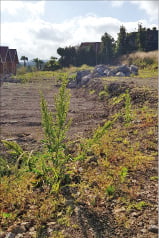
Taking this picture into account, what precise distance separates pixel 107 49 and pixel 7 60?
16.5 metres

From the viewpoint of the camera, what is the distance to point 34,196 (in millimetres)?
3484

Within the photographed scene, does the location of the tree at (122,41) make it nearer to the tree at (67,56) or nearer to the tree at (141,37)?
the tree at (141,37)

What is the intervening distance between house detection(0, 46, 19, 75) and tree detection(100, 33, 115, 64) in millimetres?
14805

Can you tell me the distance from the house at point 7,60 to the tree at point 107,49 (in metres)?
14.8

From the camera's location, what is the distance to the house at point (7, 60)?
3607cm

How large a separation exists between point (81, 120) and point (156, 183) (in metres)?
5.87

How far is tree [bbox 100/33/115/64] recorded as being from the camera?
41.1 meters

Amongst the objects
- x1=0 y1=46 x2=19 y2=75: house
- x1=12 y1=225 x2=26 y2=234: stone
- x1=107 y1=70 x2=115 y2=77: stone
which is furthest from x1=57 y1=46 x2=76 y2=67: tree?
Answer: x1=12 y1=225 x2=26 y2=234: stone

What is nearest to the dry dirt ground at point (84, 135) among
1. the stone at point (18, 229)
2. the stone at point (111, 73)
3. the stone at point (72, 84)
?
the stone at point (18, 229)

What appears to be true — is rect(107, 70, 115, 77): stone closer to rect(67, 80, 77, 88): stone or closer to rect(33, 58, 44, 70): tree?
rect(67, 80, 77, 88): stone

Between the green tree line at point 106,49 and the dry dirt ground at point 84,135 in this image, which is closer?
the dry dirt ground at point 84,135

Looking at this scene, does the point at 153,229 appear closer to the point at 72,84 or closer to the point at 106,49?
the point at 72,84

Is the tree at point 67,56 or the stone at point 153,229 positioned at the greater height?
the tree at point 67,56

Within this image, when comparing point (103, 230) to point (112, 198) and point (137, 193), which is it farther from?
point (137, 193)
